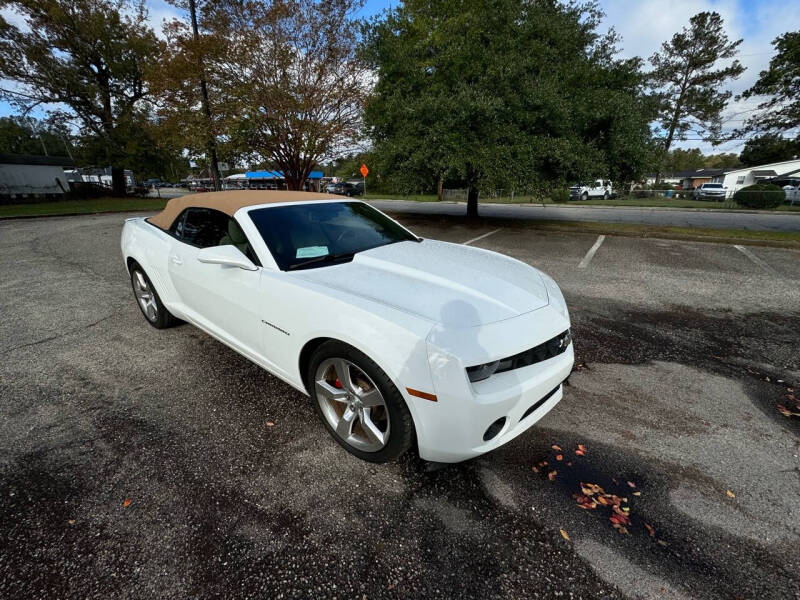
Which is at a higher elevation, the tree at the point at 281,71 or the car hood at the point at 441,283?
the tree at the point at 281,71

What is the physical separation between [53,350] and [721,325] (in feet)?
23.8

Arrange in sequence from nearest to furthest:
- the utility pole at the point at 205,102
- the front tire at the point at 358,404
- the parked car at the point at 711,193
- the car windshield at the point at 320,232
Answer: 1. the front tire at the point at 358,404
2. the car windshield at the point at 320,232
3. the utility pole at the point at 205,102
4. the parked car at the point at 711,193

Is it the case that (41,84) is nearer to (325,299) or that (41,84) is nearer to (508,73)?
(508,73)

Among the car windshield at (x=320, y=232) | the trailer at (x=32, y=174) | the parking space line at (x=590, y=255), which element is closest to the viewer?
the car windshield at (x=320, y=232)

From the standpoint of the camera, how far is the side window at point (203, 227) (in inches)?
118

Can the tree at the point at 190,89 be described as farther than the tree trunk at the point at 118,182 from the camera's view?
No

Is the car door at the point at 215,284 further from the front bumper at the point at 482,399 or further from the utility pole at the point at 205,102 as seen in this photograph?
the utility pole at the point at 205,102

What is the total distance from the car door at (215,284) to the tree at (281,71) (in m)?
9.95

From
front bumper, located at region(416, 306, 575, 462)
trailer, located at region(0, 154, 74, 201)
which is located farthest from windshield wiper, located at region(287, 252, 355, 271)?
trailer, located at region(0, 154, 74, 201)

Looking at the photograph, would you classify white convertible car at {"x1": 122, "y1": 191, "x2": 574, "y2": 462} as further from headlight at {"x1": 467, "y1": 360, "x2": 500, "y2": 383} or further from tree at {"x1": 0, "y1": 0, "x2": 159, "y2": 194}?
tree at {"x1": 0, "y1": 0, "x2": 159, "y2": 194}

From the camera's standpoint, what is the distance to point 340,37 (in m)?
11.9

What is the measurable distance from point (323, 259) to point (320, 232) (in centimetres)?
40

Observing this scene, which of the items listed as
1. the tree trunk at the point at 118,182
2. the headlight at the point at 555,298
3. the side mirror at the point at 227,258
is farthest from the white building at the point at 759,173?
the tree trunk at the point at 118,182

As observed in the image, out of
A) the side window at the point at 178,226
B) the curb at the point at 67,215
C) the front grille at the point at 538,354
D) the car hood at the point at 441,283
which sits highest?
the side window at the point at 178,226
